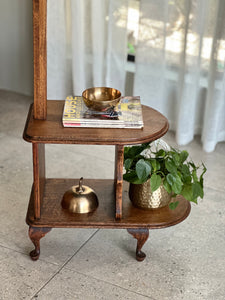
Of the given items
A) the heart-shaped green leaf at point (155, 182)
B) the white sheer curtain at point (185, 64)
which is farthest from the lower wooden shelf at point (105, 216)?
the white sheer curtain at point (185, 64)

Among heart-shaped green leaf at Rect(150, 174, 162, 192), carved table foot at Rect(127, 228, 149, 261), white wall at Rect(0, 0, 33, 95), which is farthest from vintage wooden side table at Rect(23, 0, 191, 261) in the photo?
white wall at Rect(0, 0, 33, 95)

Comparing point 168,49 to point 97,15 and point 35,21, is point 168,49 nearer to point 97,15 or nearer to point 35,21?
point 97,15

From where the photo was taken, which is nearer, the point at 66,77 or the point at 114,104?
the point at 114,104

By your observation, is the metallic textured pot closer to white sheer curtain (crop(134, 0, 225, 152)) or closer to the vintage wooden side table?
the vintage wooden side table

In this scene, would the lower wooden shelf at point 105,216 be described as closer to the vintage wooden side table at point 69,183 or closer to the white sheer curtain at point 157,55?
the vintage wooden side table at point 69,183

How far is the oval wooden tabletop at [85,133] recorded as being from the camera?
161cm

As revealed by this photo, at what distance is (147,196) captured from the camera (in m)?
1.80

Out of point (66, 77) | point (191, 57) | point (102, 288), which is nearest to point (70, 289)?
point (102, 288)

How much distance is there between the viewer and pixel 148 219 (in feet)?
5.88

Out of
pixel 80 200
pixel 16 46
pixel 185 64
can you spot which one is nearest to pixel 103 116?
pixel 80 200

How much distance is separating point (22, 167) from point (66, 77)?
2.90 feet

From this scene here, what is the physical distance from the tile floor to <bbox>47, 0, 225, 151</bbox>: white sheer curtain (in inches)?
20.9

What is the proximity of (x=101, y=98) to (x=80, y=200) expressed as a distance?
1.25ft

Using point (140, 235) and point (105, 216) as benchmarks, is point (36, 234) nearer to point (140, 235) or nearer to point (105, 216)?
point (105, 216)
